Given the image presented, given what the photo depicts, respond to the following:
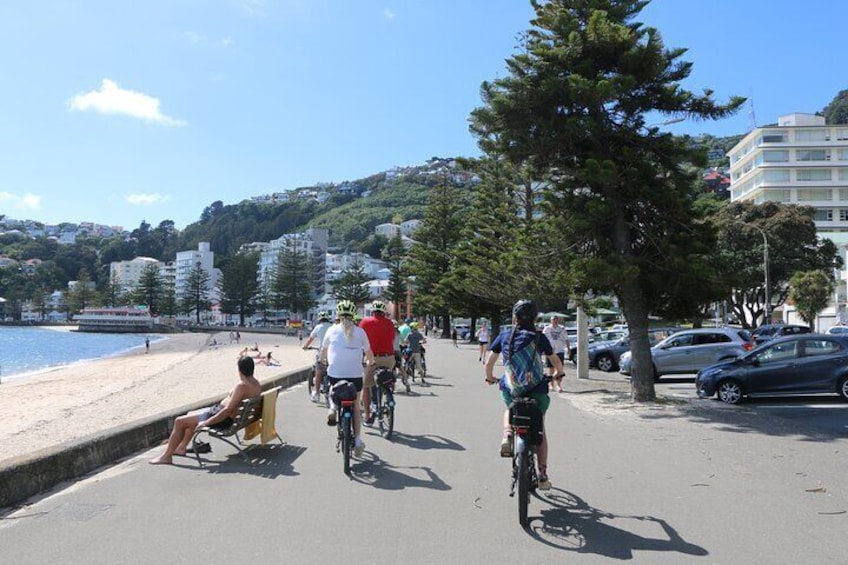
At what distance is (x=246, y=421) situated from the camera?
7512 mm

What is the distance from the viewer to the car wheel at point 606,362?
22.6 metres

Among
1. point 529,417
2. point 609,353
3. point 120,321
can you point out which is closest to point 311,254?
point 120,321

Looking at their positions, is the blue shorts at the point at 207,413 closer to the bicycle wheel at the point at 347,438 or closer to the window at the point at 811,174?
the bicycle wheel at the point at 347,438

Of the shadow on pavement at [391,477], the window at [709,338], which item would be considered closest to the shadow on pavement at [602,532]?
the shadow on pavement at [391,477]

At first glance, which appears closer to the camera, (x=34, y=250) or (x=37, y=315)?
(x=37, y=315)

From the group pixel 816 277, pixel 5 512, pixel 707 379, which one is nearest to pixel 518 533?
pixel 5 512

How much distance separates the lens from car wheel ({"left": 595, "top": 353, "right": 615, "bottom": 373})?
22578mm

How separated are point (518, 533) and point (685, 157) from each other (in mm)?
10479

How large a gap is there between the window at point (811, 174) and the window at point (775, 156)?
6.65 feet

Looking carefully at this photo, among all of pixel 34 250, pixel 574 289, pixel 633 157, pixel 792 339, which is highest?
pixel 34 250

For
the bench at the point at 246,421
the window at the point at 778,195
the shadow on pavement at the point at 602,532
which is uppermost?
the window at the point at 778,195

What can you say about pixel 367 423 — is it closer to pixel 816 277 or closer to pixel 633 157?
pixel 633 157

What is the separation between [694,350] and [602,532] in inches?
581

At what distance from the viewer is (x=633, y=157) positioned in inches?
511
